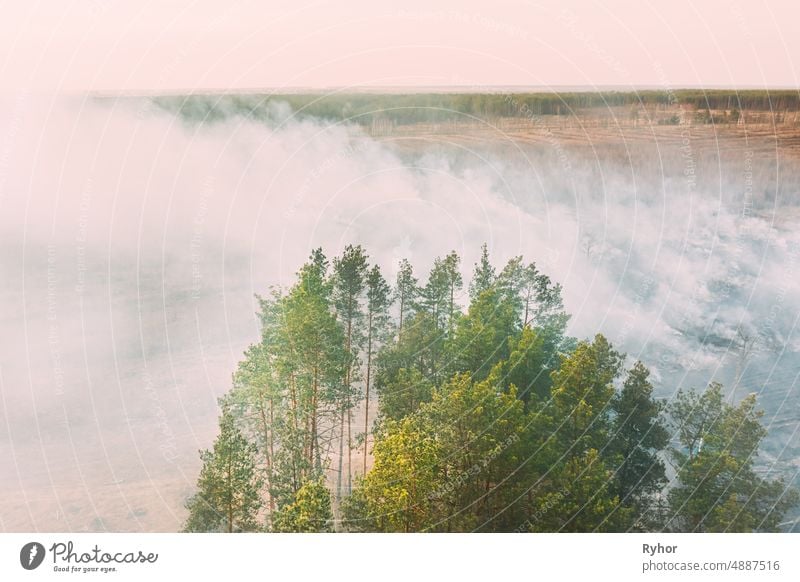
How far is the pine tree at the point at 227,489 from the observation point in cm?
941

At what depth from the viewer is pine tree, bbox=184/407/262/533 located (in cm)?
941

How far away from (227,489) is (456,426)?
2.72 metres

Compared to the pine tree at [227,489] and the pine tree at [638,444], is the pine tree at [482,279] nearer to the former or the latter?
the pine tree at [638,444]

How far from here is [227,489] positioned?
372 inches

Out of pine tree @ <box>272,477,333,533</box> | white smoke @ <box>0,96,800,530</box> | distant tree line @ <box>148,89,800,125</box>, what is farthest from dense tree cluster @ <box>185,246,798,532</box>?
distant tree line @ <box>148,89,800,125</box>

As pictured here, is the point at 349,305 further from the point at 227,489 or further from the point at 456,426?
the point at 227,489

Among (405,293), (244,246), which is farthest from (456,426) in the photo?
(244,246)

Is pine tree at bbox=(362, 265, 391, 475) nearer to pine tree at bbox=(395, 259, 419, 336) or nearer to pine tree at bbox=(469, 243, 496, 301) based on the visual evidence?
pine tree at bbox=(395, 259, 419, 336)

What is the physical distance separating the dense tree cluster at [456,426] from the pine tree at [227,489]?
0.02m

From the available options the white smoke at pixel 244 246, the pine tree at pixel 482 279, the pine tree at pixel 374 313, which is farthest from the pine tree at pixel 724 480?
the pine tree at pixel 374 313

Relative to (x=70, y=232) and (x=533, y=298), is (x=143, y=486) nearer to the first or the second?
(x=70, y=232)

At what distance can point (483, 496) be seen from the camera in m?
9.60

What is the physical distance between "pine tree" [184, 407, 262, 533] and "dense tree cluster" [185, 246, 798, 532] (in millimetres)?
20
